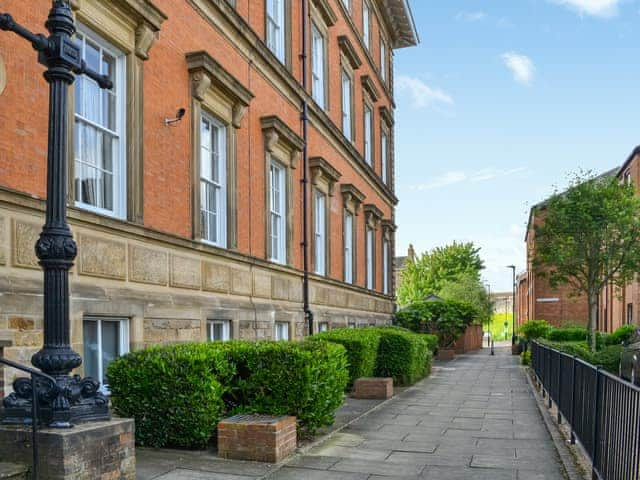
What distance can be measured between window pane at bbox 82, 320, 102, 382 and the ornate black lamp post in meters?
2.90

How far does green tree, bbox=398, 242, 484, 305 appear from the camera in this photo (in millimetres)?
84312

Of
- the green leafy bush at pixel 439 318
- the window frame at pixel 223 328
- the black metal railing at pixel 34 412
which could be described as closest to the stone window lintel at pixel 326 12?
the window frame at pixel 223 328

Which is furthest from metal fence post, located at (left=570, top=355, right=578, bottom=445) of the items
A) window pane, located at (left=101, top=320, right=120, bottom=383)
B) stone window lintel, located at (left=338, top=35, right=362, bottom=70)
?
stone window lintel, located at (left=338, top=35, right=362, bottom=70)

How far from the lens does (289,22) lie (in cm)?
1680

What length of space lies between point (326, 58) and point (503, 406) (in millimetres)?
11365

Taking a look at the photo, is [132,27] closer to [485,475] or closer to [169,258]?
[169,258]

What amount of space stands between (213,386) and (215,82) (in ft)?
20.0

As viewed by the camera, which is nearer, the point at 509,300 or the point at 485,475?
the point at 485,475

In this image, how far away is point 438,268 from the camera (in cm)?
8575

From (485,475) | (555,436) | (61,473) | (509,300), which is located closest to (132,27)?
(61,473)

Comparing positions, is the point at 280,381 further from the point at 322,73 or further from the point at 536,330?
the point at 536,330

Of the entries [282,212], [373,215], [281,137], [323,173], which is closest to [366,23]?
[373,215]

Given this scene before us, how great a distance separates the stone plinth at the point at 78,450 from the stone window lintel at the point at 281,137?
9.57m

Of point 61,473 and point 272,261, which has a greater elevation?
point 272,261
